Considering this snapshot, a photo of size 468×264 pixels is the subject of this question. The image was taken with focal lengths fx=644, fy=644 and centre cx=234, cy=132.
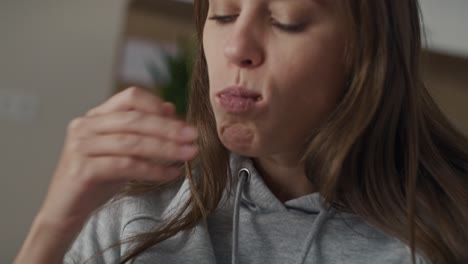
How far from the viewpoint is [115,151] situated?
1.97ft

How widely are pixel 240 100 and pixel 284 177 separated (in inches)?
6.8

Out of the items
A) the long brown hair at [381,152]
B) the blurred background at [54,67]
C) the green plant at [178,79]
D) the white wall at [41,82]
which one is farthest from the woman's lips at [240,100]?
the white wall at [41,82]

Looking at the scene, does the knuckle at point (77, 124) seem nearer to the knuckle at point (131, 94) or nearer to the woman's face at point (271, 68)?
the knuckle at point (131, 94)

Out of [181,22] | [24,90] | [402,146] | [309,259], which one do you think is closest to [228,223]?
[309,259]

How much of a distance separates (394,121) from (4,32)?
169 centimetres

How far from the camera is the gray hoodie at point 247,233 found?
771mm

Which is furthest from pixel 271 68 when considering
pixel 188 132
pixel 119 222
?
pixel 119 222

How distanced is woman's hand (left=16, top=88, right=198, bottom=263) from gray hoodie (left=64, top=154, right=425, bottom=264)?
0.15m

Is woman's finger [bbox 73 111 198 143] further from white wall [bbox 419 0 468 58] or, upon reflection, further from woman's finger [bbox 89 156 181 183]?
white wall [bbox 419 0 468 58]

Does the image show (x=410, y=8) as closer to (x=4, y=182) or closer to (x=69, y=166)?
(x=69, y=166)

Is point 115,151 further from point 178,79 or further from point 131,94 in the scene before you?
point 178,79

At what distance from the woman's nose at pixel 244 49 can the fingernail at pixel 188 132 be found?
13 cm

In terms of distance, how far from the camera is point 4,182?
2.17 meters

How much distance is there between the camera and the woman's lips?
2.23 feet
